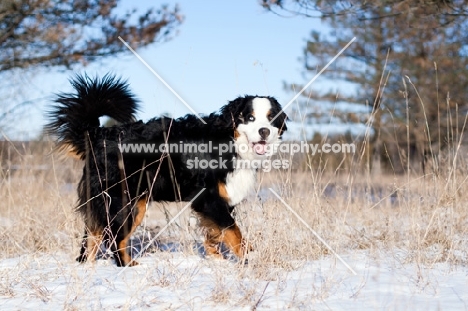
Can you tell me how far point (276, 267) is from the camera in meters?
3.12

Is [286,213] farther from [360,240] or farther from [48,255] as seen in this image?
[48,255]

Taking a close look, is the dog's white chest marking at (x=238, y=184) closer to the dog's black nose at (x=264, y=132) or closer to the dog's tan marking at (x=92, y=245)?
the dog's black nose at (x=264, y=132)

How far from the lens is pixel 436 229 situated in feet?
12.5

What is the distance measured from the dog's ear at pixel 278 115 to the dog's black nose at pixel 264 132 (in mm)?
244

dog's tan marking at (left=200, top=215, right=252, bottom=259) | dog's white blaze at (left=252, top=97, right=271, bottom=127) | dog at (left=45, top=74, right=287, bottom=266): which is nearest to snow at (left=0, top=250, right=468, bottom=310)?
dog's tan marking at (left=200, top=215, right=252, bottom=259)

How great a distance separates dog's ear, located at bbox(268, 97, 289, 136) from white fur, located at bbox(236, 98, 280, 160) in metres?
0.07

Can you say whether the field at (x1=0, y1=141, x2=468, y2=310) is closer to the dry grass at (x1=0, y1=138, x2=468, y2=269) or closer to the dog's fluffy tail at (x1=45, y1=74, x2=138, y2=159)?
the dry grass at (x1=0, y1=138, x2=468, y2=269)

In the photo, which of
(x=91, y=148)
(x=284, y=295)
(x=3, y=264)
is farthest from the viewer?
(x=91, y=148)

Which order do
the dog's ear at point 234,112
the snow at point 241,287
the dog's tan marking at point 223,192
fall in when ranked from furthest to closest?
the dog's ear at point 234,112 < the dog's tan marking at point 223,192 < the snow at point 241,287

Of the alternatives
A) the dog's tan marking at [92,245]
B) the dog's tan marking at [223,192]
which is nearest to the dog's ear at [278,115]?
the dog's tan marking at [223,192]

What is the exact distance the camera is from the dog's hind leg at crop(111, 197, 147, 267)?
11.9 feet

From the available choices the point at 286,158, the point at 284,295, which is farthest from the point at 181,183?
the point at 284,295

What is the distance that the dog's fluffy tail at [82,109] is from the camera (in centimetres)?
383

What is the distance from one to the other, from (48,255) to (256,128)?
1652 millimetres
